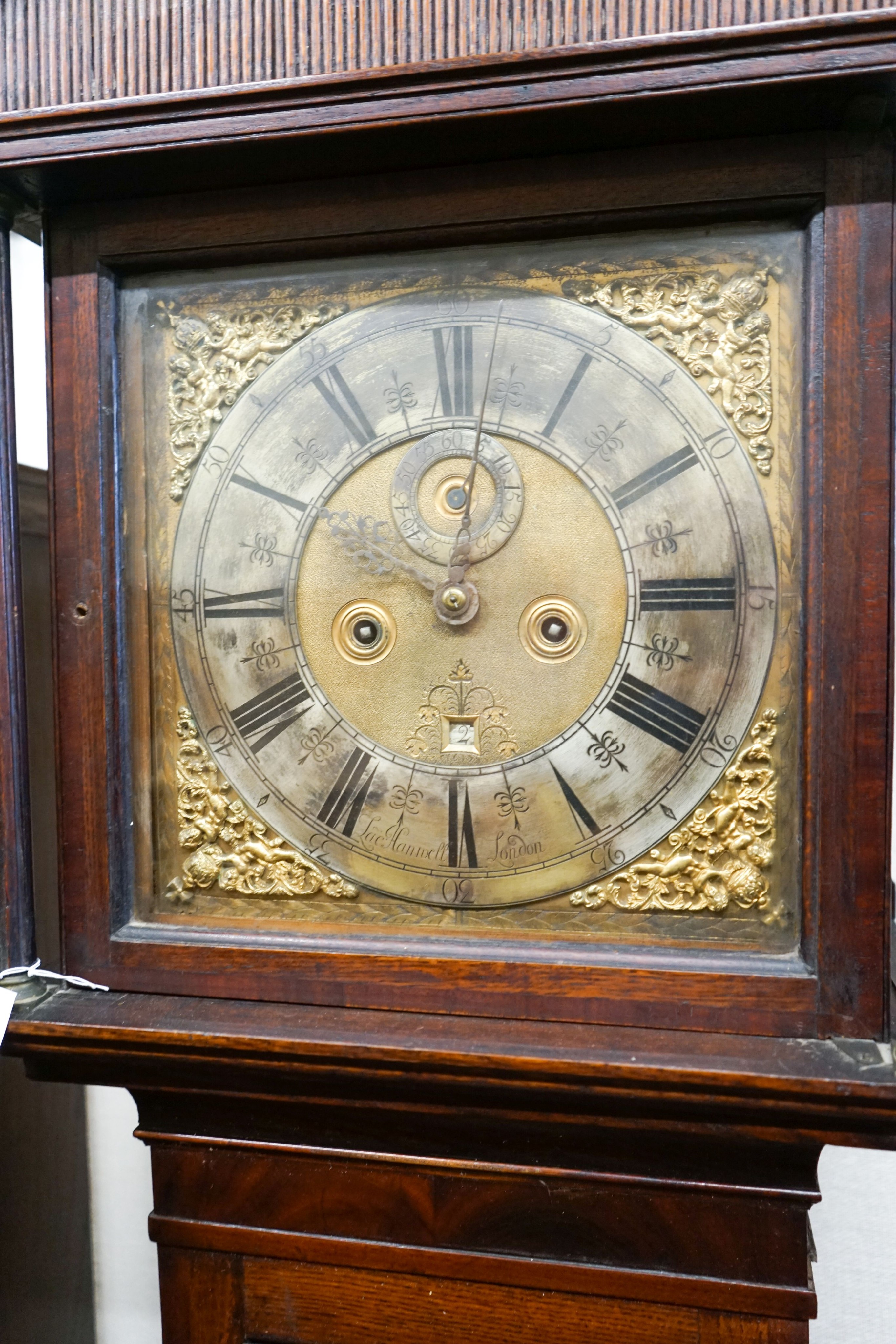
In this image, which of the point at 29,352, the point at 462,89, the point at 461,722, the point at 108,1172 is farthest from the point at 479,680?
the point at 108,1172

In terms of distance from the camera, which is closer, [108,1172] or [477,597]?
[477,597]

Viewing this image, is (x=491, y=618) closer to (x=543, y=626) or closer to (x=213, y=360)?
(x=543, y=626)

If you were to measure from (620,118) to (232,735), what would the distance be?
64 cm

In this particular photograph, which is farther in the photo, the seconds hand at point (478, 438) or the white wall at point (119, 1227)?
the white wall at point (119, 1227)

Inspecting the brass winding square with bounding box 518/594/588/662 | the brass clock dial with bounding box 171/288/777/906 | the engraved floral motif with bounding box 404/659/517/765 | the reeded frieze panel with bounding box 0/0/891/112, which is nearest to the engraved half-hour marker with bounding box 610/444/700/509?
the brass clock dial with bounding box 171/288/777/906

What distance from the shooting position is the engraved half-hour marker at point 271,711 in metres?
0.96

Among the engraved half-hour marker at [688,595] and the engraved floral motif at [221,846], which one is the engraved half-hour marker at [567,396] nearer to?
the engraved half-hour marker at [688,595]

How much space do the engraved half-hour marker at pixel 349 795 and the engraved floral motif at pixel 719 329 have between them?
0.45 metres

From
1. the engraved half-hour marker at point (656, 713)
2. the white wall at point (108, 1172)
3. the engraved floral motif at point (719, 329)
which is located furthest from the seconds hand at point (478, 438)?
the white wall at point (108, 1172)

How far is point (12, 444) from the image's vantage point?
3.22 feet

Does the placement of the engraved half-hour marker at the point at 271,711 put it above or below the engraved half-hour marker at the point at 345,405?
below

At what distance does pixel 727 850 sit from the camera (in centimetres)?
90

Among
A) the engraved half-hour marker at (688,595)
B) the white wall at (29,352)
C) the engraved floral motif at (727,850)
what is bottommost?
the engraved floral motif at (727,850)

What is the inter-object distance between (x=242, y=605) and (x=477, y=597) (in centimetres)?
23
